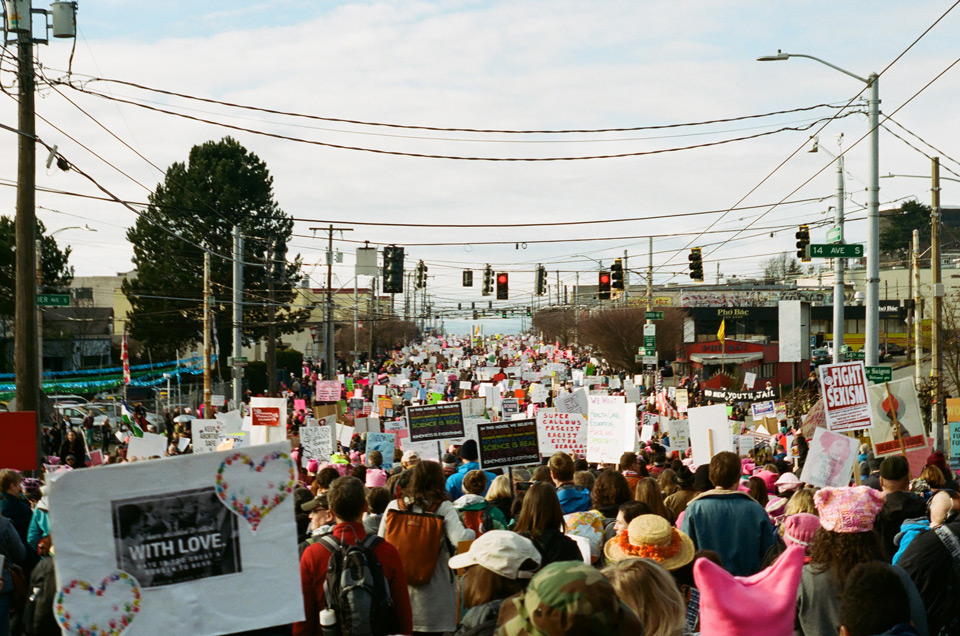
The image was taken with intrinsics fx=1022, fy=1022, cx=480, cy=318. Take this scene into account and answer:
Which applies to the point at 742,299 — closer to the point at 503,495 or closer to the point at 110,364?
the point at 110,364

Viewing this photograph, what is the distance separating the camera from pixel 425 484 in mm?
6320

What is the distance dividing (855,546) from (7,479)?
6635mm

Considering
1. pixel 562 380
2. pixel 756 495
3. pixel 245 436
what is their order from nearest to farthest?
pixel 756 495, pixel 245 436, pixel 562 380

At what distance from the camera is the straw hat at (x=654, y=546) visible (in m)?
5.12

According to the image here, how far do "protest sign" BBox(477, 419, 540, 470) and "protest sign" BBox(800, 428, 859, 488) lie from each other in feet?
9.80

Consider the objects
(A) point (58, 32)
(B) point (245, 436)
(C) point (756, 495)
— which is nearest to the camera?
(C) point (756, 495)

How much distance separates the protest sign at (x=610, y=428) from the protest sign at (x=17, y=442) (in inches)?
279

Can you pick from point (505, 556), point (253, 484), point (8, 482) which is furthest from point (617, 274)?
point (505, 556)

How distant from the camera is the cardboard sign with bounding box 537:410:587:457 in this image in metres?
15.7

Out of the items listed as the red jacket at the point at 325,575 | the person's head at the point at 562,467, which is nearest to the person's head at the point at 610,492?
the person's head at the point at 562,467

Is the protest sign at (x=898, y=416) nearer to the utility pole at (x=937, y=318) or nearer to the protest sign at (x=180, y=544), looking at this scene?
the protest sign at (x=180, y=544)

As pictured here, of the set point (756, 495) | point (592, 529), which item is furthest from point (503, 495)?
point (756, 495)

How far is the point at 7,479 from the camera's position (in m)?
8.29

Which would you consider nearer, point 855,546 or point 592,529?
point 855,546
